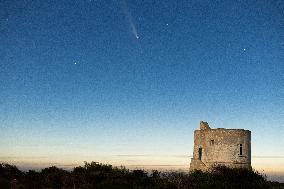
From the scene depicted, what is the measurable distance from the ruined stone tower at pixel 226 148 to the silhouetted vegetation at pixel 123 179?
7.85m

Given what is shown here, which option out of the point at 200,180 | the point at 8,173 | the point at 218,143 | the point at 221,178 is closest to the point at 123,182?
the point at 200,180

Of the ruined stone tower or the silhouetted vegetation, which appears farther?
the ruined stone tower

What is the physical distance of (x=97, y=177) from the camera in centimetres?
2453

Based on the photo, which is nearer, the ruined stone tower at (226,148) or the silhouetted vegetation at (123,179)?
the silhouetted vegetation at (123,179)

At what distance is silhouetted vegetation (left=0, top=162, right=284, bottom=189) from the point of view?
2208cm

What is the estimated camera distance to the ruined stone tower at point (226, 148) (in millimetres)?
35250

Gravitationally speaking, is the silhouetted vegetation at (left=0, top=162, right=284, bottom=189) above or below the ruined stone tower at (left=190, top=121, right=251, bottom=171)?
below

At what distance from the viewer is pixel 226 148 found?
35.3m

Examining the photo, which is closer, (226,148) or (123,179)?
(123,179)

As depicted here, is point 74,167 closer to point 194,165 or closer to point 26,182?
point 26,182

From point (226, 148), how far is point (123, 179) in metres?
15.0

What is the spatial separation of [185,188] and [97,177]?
654cm

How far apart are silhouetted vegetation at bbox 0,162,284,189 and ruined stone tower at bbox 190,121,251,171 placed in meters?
7.85

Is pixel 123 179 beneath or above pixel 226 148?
beneath
